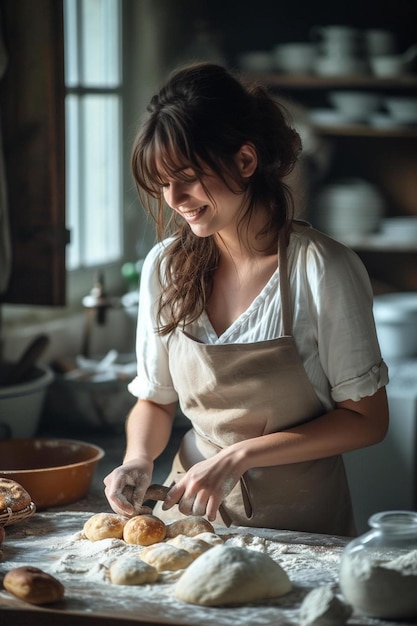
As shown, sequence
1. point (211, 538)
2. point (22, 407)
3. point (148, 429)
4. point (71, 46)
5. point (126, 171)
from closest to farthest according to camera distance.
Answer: point (211, 538), point (148, 429), point (22, 407), point (71, 46), point (126, 171)

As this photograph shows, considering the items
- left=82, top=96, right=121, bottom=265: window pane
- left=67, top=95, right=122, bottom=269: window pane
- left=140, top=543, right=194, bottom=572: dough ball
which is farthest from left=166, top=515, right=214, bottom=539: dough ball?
left=82, top=96, right=121, bottom=265: window pane

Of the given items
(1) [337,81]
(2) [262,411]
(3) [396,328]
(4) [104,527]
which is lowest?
(3) [396,328]

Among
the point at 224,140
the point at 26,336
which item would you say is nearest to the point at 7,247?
the point at 26,336

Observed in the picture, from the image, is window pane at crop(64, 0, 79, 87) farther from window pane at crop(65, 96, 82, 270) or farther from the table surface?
the table surface

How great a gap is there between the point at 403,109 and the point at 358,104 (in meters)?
0.20

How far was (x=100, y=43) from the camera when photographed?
401 cm

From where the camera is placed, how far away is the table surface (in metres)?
1.43

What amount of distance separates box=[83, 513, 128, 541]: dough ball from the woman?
5 centimetres

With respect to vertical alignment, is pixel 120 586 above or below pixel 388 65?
below

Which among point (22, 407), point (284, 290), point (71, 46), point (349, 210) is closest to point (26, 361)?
point (22, 407)

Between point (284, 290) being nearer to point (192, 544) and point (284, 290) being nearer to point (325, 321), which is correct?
point (325, 321)

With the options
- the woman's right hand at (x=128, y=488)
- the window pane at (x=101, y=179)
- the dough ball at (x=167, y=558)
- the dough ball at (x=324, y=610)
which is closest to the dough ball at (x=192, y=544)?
the dough ball at (x=167, y=558)

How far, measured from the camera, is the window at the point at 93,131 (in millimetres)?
3783

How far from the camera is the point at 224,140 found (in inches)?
72.7
